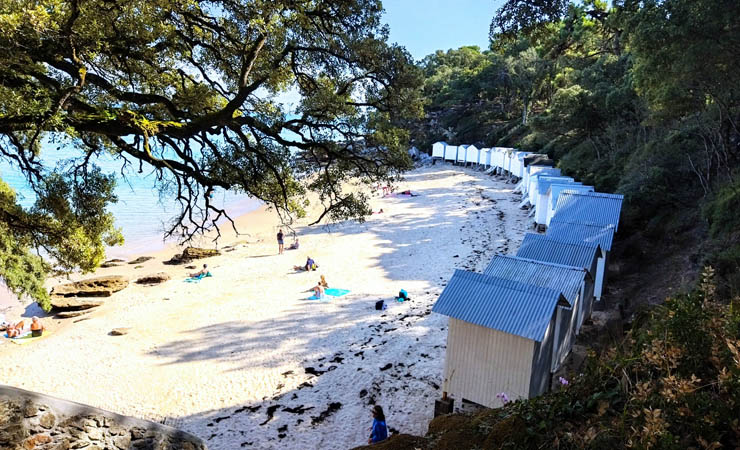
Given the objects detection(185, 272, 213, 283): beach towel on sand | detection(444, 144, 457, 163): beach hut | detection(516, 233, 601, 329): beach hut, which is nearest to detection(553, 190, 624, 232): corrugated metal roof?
detection(516, 233, 601, 329): beach hut

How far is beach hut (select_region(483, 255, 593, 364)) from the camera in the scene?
8672 mm

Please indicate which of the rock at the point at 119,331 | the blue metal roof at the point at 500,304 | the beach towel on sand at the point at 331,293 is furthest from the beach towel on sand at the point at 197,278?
the blue metal roof at the point at 500,304

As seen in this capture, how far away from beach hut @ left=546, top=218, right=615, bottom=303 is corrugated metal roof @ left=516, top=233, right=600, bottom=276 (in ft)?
4.20

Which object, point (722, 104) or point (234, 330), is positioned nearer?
point (722, 104)

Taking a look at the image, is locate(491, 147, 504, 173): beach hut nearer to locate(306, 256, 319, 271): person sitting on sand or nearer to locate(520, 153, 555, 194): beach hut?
locate(520, 153, 555, 194): beach hut

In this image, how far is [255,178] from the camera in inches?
294

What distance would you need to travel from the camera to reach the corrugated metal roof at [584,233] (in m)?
12.3

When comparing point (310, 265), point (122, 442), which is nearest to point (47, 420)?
point (122, 442)

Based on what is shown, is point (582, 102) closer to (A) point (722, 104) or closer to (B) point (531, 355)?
(A) point (722, 104)

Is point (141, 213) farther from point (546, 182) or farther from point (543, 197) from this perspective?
point (546, 182)

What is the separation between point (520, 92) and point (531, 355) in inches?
1839

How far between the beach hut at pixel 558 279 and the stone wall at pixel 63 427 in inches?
276

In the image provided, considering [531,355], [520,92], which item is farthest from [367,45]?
[520,92]

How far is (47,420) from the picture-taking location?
10.3 ft
